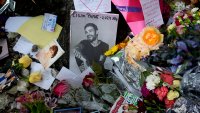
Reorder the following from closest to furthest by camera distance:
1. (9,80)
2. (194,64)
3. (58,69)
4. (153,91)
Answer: (194,64)
(153,91)
(9,80)
(58,69)

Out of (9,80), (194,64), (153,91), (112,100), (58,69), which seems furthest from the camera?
(58,69)

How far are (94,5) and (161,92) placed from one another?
667 mm

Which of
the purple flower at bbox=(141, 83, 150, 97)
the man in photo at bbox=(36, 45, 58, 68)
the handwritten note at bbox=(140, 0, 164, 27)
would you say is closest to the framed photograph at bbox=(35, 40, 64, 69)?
the man in photo at bbox=(36, 45, 58, 68)

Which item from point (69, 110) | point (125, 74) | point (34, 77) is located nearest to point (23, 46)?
point (34, 77)

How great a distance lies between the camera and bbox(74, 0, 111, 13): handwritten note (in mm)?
1983

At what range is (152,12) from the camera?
1.92m

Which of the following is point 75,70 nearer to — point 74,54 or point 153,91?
point 74,54

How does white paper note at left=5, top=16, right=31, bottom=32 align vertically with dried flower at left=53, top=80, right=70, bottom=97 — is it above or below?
above

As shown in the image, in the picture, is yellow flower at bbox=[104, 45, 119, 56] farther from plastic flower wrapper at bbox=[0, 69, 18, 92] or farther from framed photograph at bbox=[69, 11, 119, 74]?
plastic flower wrapper at bbox=[0, 69, 18, 92]

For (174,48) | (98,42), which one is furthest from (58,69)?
(174,48)

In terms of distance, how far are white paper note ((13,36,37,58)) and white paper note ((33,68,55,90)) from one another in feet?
0.42

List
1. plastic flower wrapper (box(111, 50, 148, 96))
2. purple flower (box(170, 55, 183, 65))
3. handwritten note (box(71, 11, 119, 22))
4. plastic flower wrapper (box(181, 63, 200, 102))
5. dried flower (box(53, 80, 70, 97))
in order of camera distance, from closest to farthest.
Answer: plastic flower wrapper (box(181, 63, 200, 102)) < purple flower (box(170, 55, 183, 65)) < plastic flower wrapper (box(111, 50, 148, 96)) < dried flower (box(53, 80, 70, 97)) < handwritten note (box(71, 11, 119, 22))

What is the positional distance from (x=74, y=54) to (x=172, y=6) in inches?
22.9

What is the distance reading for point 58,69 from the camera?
2098 millimetres
